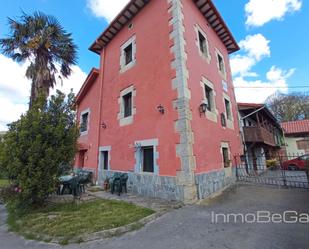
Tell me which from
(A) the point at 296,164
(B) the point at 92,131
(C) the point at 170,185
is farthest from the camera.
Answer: (A) the point at 296,164

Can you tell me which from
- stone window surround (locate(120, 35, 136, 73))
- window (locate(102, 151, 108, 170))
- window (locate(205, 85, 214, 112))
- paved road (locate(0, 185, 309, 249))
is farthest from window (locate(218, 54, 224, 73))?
window (locate(102, 151, 108, 170))

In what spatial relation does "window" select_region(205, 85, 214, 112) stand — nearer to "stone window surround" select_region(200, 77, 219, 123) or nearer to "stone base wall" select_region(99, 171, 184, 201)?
"stone window surround" select_region(200, 77, 219, 123)

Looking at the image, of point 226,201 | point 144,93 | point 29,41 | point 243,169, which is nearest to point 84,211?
point 226,201

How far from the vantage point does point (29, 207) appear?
538 cm

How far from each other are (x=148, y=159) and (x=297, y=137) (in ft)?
81.4

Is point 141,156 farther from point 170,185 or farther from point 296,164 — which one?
point 296,164

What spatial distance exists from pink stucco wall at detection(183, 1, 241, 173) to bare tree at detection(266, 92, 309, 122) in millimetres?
25853

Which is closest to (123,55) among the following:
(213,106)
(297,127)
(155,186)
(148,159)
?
(213,106)

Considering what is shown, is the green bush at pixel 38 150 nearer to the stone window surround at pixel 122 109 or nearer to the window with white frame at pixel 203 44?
the stone window surround at pixel 122 109

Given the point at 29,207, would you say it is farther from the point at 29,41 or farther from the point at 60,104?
the point at 29,41

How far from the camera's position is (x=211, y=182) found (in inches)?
265

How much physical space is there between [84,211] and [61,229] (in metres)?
1.22

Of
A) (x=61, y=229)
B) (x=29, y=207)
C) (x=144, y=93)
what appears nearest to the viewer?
(x=61, y=229)

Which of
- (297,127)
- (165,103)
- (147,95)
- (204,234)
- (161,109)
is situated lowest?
(204,234)
